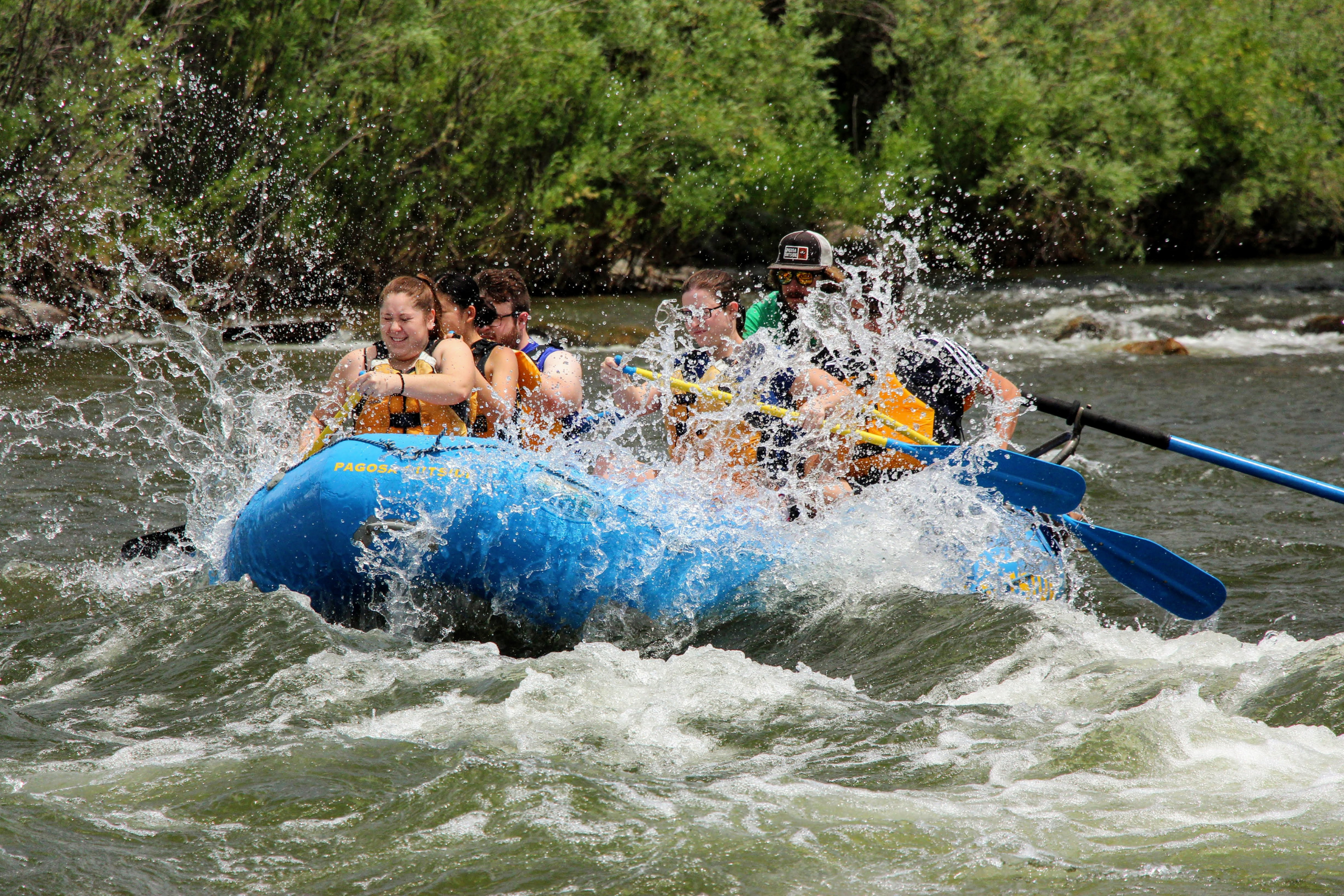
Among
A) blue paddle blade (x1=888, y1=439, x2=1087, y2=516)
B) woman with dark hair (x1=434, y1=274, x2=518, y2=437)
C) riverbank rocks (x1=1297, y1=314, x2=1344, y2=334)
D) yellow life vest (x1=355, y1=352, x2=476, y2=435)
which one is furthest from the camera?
riverbank rocks (x1=1297, y1=314, x2=1344, y2=334)

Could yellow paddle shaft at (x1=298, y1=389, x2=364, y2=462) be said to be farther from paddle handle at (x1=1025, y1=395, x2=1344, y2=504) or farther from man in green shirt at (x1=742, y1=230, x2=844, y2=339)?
paddle handle at (x1=1025, y1=395, x2=1344, y2=504)

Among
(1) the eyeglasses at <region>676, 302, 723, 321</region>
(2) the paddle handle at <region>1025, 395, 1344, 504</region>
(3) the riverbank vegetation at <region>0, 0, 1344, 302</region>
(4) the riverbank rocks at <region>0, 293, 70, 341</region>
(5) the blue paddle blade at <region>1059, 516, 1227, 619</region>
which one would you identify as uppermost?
(3) the riverbank vegetation at <region>0, 0, 1344, 302</region>

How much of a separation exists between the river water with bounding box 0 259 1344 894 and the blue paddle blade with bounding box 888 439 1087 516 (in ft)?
0.79

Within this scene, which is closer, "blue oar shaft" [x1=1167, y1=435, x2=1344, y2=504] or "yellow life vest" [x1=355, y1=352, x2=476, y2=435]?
"yellow life vest" [x1=355, y1=352, x2=476, y2=435]

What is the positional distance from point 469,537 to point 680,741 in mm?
1043

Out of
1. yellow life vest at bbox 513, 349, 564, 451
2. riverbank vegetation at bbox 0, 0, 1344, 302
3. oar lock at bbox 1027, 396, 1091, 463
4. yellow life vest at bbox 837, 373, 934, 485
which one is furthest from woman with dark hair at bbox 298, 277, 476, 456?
riverbank vegetation at bbox 0, 0, 1344, 302

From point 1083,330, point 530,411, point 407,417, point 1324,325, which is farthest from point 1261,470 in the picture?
point 1324,325

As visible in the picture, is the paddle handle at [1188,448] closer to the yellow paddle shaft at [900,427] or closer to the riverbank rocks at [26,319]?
the yellow paddle shaft at [900,427]

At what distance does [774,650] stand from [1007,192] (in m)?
15.7

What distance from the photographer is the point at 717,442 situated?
4871 mm

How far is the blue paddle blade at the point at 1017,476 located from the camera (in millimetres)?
4641

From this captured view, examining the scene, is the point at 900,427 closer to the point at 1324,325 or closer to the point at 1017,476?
the point at 1017,476

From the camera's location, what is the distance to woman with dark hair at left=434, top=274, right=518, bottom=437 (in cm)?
446

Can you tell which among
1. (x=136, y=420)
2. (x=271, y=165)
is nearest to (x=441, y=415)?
(x=136, y=420)
